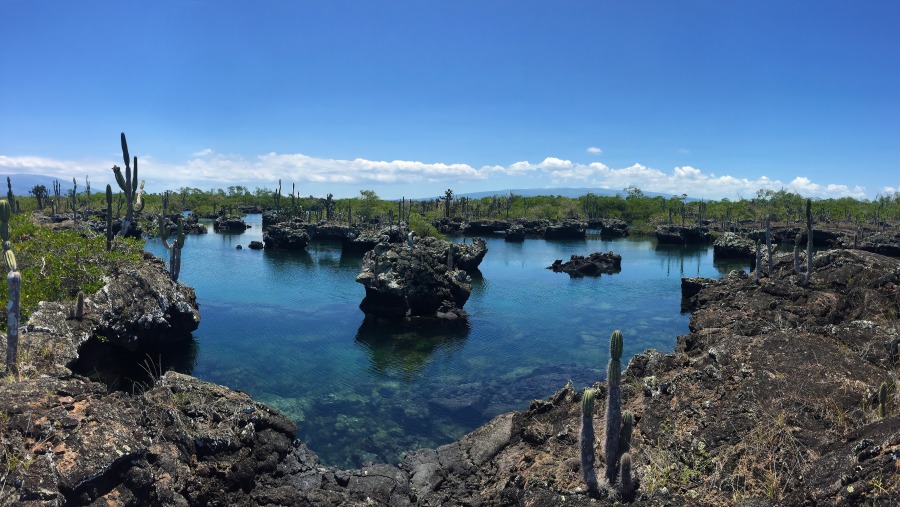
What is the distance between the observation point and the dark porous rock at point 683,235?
101m

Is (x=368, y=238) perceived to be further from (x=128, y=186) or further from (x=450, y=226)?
(x=128, y=186)

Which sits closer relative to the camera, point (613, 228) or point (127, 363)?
point (127, 363)

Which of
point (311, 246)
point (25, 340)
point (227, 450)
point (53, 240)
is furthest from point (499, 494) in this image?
point (311, 246)

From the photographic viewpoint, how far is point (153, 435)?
40.8 feet

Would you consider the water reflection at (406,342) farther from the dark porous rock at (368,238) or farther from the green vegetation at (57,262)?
the dark porous rock at (368,238)

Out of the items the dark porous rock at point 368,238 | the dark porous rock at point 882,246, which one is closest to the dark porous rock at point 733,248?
the dark porous rock at point 882,246

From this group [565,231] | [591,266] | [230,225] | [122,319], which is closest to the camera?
[122,319]

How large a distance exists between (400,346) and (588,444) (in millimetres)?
21964

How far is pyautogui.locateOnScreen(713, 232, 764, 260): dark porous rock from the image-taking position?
7438 cm

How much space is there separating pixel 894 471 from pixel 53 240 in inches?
1195

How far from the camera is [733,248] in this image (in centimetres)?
7556

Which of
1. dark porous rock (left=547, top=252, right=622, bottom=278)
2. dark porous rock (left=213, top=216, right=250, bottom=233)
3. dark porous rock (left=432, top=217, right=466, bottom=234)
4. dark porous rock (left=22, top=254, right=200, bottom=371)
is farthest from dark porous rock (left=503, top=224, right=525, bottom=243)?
dark porous rock (left=22, top=254, right=200, bottom=371)

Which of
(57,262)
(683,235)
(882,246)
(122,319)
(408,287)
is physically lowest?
(408,287)

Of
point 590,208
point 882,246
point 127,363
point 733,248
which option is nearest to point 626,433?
point 127,363
